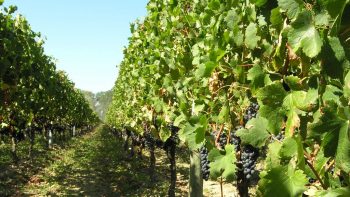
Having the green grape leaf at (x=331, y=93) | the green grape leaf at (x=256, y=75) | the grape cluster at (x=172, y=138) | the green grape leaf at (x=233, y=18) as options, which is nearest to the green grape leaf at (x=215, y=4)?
the green grape leaf at (x=233, y=18)

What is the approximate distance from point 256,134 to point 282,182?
376mm

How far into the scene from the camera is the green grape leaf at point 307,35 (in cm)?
138

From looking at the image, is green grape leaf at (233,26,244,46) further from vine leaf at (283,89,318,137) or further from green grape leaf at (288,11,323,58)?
green grape leaf at (288,11,323,58)

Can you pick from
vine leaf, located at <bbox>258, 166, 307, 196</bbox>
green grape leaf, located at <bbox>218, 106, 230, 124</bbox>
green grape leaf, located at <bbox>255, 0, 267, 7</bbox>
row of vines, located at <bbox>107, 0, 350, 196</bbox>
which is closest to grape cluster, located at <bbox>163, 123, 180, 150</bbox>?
row of vines, located at <bbox>107, 0, 350, 196</bbox>

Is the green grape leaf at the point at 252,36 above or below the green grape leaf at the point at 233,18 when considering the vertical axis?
below

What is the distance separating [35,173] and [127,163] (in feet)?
16.1

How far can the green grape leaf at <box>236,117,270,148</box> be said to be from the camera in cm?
190

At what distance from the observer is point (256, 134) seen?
191 centimetres

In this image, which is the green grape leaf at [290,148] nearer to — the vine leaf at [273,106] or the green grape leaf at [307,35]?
the vine leaf at [273,106]

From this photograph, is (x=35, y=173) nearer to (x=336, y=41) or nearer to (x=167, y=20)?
(x=167, y=20)

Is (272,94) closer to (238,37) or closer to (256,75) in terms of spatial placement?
(256,75)

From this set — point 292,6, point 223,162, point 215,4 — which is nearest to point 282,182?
point 292,6

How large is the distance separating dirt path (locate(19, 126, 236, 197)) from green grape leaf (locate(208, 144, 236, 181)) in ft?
34.2

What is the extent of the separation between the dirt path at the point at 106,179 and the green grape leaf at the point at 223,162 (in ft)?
34.2
